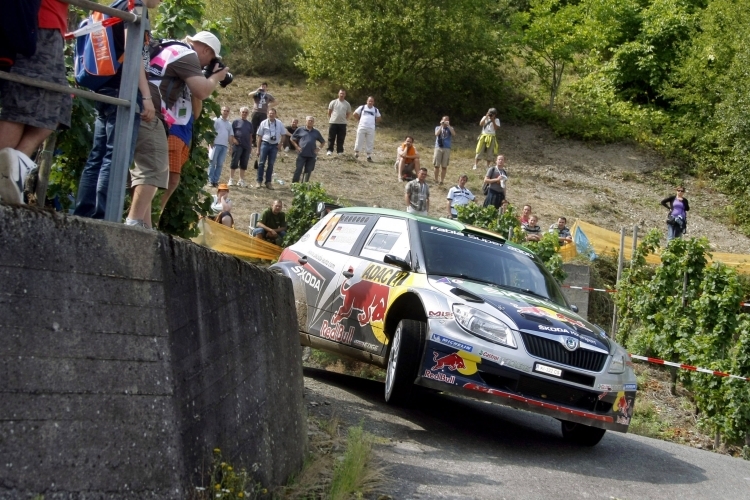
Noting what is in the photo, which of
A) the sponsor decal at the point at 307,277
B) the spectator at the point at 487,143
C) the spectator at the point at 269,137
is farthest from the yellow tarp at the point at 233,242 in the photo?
the spectator at the point at 487,143

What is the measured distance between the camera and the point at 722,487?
828cm

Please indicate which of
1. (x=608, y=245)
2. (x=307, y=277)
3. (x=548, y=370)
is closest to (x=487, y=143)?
(x=608, y=245)

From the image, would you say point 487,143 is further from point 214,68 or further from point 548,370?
point 214,68

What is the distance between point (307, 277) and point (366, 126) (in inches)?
776

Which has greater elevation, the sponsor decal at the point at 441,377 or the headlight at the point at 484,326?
the headlight at the point at 484,326

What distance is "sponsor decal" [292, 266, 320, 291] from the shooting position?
1052 cm

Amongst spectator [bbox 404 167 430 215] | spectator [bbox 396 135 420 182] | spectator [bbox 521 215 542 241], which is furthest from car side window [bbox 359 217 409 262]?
spectator [bbox 396 135 420 182]

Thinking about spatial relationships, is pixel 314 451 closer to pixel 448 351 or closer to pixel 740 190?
pixel 448 351

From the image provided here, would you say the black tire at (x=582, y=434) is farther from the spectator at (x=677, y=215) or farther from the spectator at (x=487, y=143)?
the spectator at (x=487, y=143)

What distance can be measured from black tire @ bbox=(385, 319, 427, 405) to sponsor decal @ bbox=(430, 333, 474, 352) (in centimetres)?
20

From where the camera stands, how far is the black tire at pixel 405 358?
850cm

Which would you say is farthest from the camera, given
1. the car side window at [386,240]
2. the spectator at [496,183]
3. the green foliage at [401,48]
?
the green foliage at [401,48]

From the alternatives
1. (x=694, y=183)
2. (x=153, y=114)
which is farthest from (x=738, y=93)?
(x=153, y=114)

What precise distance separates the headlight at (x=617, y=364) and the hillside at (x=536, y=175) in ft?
53.7
